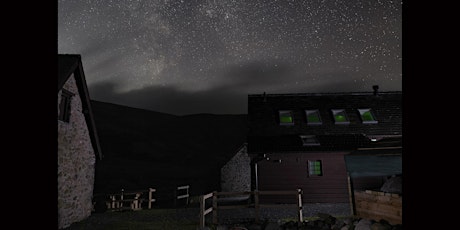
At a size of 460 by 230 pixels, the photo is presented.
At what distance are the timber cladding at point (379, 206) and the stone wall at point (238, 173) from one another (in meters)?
13.8

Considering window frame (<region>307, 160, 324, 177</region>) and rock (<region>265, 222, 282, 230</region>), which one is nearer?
rock (<region>265, 222, 282, 230</region>)

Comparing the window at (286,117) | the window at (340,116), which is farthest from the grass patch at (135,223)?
the window at (340,116)

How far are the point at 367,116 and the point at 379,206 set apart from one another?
15.3 m

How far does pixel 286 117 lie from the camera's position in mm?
24656

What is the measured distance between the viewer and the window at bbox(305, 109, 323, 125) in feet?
78.9

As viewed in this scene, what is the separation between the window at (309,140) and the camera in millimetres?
21608

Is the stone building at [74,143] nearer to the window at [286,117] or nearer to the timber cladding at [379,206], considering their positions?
the timber cladding at [379,206]

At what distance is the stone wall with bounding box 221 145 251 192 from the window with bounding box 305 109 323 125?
4847 mm

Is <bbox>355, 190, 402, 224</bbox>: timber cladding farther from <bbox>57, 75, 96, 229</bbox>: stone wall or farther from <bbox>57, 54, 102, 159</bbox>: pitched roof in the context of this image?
<bbox>57, 54, 102, 159</bbox>: pitched roof

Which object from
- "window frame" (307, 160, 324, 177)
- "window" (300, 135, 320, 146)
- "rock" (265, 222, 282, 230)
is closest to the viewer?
"rock" (265, 222, 282, 230)

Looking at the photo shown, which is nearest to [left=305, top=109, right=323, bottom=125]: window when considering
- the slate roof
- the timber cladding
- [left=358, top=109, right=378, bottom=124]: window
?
the slate roof

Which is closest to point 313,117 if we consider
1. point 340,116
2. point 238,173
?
point 340,116
